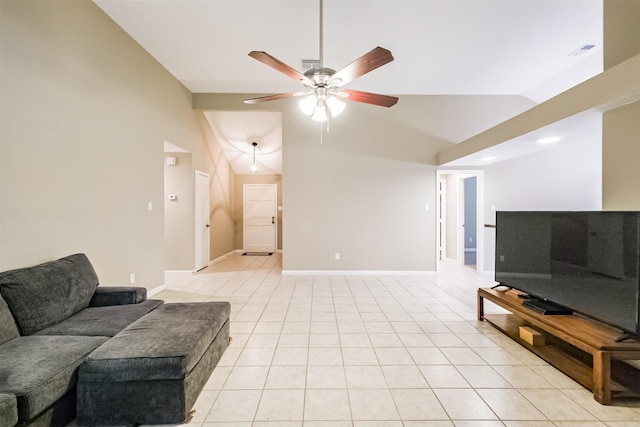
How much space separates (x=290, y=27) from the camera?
322cm

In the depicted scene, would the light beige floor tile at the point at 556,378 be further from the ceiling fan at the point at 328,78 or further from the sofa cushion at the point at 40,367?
the sofa cushion at the point at 40,367

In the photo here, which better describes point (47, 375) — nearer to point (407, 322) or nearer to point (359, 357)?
point (359, 357)

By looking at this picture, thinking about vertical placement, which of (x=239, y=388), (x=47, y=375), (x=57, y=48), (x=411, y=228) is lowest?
(x=239, y=388)

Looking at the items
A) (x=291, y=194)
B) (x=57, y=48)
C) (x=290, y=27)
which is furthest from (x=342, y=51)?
(x=57, y=48)

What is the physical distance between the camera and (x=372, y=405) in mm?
1766

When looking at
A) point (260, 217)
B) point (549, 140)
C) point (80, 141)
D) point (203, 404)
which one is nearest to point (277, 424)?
point (203, 404)

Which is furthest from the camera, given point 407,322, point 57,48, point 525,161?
point 525,161

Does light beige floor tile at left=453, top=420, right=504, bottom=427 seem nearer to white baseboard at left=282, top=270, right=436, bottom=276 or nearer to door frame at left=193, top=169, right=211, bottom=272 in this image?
white baseboard at left=282, top=270, right=436, bottom=276

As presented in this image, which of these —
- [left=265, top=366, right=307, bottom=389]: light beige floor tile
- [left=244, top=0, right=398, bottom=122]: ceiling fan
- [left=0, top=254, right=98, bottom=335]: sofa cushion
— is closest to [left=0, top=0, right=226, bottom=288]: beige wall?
[left=0, top=254, right=98, bottom=335]: sofa cushion

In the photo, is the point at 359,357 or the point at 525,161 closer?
the point at 359,357

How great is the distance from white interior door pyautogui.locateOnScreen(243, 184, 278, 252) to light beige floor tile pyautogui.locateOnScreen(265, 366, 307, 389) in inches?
234

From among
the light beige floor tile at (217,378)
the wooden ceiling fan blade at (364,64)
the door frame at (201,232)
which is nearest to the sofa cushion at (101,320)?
the light beige floor tile at (217,378)

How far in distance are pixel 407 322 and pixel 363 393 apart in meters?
1.38

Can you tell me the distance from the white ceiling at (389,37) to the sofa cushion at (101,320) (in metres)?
3.16
